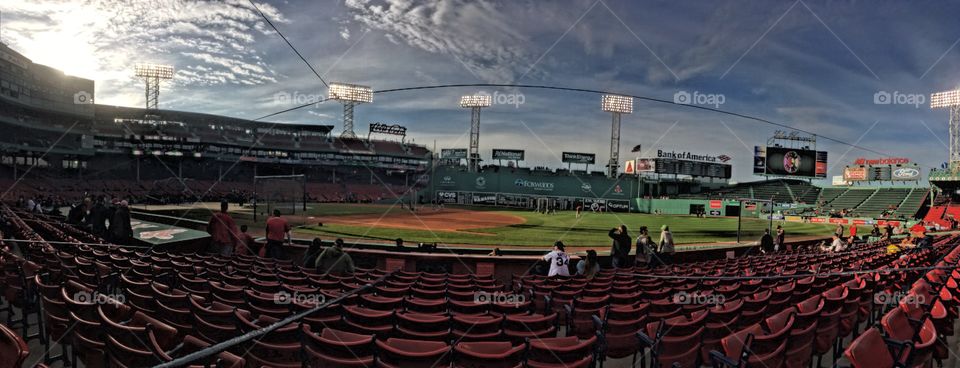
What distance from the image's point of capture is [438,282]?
328 inches

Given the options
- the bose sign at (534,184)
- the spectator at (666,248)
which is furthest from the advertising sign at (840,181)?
the spectator at (666,248)

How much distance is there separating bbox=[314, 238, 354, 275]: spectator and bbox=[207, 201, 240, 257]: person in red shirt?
16.0 feet

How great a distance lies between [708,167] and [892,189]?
2337cm

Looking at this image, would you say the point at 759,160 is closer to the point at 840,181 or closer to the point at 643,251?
the point at 840,181

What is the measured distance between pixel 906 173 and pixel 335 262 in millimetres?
80529

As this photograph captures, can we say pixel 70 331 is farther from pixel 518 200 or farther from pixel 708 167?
pixel 708 167

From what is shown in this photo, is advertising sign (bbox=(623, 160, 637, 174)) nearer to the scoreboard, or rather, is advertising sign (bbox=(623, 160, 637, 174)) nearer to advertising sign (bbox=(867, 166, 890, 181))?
the scoreboard

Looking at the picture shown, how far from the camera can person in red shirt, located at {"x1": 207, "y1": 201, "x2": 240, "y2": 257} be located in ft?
41.3

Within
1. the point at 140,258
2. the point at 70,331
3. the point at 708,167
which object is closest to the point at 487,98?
the point at 708,167

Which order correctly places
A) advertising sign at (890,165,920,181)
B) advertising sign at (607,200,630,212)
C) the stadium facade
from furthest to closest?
1. advertising sign at (607,200,630,212)
2. advertising sign at (890,165,920,181)
3. the stadium facade

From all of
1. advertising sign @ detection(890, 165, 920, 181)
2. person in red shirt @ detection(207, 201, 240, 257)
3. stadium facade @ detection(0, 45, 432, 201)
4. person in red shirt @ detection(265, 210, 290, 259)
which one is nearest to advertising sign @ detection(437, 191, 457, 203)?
stadium facade @ detection(0, 45, 432, 201)
